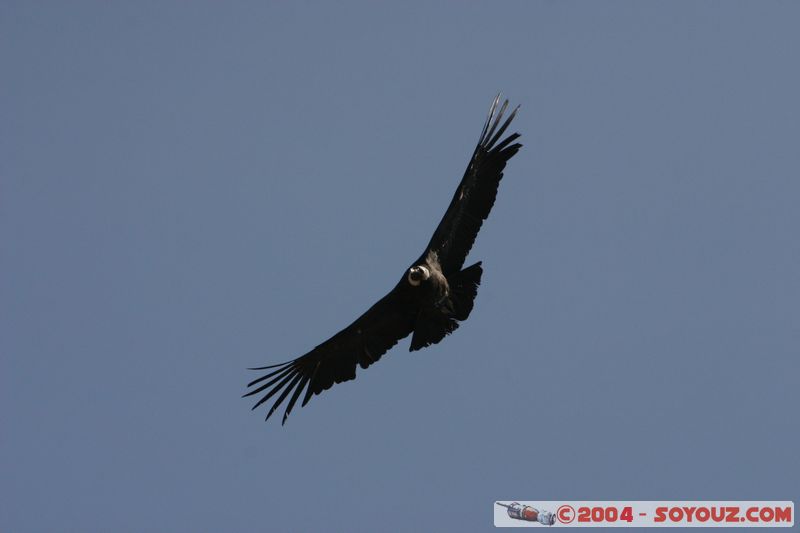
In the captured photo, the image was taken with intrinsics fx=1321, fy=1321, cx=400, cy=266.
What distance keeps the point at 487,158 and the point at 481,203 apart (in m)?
0.73

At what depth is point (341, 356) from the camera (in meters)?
22.8

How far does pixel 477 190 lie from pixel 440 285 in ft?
5.42

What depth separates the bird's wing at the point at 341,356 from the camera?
22.5 metres

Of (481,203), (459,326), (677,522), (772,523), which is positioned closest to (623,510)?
(677,522)

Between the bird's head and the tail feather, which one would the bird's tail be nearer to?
the tail feather

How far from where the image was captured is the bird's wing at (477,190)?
69.5 ft

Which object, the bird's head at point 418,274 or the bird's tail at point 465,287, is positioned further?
the bird's tail at point 465,287

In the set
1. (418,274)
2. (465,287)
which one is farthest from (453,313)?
(418,274)

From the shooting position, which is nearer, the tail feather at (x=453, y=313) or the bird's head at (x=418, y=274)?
the bird's head at (x=418, y=274)

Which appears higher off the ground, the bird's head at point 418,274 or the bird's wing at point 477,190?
the bird's wing at point 477,190

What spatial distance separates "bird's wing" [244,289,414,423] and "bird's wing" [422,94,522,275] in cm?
170

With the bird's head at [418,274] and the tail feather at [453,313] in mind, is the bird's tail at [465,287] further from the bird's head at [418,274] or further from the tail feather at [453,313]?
the bird's head at [418,274]

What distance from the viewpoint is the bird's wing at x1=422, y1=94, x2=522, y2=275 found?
2117 centimetres

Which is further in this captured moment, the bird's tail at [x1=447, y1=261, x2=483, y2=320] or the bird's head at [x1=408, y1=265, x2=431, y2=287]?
the bird's tail at [x1=447, y1=261, x2=483, y2=320]
